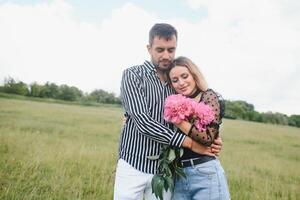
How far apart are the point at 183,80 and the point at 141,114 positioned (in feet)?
1.85

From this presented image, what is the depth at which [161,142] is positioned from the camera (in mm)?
3758

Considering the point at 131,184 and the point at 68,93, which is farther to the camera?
the point at 68,93

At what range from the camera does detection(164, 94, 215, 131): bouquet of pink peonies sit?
146 inches

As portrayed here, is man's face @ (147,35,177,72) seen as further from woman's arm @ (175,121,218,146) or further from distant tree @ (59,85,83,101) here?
distant tree @ (59,85,83,101)

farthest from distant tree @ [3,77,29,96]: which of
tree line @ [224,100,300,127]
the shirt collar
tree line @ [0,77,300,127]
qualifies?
the shirt collar

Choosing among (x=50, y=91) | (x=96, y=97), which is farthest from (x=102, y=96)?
(x=50, y=91)

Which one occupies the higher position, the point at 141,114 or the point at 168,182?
the point at 141,114

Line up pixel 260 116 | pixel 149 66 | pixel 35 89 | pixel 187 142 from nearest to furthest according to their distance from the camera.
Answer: pixel 187 142
pixel 149 66
pixel 260 116
pixel 35 89

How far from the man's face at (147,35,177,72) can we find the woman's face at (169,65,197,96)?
0.48 ft

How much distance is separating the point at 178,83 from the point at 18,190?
3.55 meters

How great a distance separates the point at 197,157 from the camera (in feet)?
12.7

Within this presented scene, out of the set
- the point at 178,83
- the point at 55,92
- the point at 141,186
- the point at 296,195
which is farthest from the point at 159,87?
the point at 55,92

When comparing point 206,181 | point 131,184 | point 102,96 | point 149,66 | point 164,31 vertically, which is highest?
point 102,96

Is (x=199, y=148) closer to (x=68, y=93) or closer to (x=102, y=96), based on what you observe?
(x=68, y=93)
